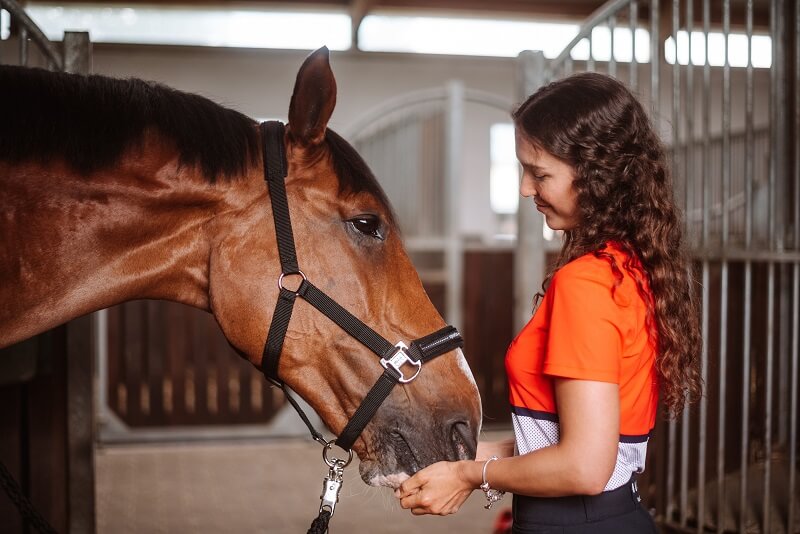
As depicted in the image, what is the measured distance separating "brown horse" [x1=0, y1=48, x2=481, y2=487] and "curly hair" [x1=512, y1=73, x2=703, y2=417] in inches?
11.9

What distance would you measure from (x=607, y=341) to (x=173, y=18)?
7.48 m

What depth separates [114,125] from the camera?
1152 mm

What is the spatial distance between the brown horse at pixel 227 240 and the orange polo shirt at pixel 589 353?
0.39 ft

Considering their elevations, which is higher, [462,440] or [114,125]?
[114,125]

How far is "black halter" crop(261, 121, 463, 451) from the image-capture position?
1193 mm

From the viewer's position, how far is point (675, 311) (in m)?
1.09

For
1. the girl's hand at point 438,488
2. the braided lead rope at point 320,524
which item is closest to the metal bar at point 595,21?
the girl's hand at point 438,488

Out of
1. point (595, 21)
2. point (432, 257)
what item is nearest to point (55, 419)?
point (595, 21)

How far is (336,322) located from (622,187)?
474 millimetres

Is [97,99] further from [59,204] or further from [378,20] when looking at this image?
[378,20]

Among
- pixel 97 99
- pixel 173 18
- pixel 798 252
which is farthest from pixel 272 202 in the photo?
pixel 173 18

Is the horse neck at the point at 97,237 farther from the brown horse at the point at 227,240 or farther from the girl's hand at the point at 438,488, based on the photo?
the girl's hand at the point at 438,488

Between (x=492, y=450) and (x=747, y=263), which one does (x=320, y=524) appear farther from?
(x=747, y=263)

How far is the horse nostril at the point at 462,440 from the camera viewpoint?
1.20m
